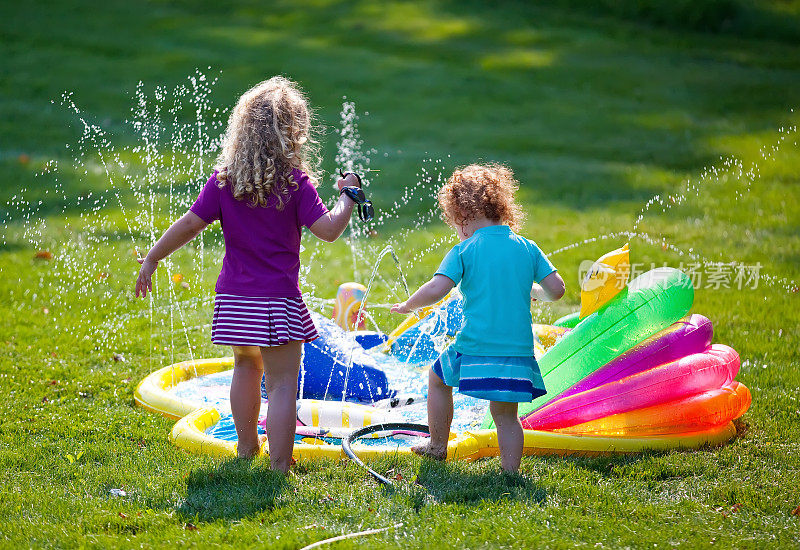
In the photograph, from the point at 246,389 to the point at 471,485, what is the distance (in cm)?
97

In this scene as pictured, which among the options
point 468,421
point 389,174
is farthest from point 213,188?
point 389,174

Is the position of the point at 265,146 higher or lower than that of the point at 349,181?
higher

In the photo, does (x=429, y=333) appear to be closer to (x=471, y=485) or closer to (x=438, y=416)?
(x=438, y=416)

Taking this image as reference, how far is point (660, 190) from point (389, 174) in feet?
9.99

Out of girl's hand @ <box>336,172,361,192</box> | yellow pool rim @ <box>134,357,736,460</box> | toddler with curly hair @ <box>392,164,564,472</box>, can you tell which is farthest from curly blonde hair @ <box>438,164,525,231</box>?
yellow pool rim @ <box>134,357,736,460</box>

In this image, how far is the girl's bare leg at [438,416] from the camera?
379cm

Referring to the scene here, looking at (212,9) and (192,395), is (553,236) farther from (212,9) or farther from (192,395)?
(212,9)

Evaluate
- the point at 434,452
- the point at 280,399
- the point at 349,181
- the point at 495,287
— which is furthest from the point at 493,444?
the point at 349,181

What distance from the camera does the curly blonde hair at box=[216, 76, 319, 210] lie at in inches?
138

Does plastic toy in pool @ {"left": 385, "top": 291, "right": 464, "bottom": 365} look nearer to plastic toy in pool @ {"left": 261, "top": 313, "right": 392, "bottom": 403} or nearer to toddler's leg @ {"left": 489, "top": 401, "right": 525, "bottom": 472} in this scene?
plastic toy in pool @ {"left": 261, "top": 313, "right": 392, "bottom": 403}

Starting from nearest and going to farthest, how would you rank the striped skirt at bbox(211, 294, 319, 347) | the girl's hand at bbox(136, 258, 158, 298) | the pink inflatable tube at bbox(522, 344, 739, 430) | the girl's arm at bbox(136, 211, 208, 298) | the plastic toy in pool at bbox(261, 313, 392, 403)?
the striped skirt at bbox(211, 294, 319, 347)
the girl's arm at bbox(136, 211, 208, 298)
the girl's hand at bbox(136, 258, 158, 298)
the pink inflatable tube at bbox(522, 344, 739, 430)
the plastic toy in pool at bbox(261, 313, 392, 403)

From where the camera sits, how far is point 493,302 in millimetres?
3643

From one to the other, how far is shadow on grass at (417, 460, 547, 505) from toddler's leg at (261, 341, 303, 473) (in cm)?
55

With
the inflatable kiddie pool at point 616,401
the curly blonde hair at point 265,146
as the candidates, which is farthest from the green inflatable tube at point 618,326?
the curly blonde hair at point 265,146
